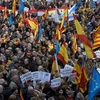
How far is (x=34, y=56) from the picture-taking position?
1155 centimetres

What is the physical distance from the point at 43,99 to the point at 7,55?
4.00 meters

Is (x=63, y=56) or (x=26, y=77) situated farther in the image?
(x=63, y=56)

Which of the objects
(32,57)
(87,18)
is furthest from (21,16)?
(32,57)

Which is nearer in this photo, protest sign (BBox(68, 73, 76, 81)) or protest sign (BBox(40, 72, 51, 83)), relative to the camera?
protest sign (BBox(40, 72, 51, 83))

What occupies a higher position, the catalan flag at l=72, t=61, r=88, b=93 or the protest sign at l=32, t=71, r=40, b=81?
the protest sign at l=32, t=71, r=40, b=81

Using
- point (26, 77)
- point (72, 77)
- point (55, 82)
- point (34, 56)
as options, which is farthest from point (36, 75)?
point (34, 56)

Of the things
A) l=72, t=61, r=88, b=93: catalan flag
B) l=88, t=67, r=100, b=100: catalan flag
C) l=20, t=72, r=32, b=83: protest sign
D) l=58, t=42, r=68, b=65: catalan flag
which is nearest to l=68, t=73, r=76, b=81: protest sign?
l=72, t=61, r=88, b=93: catalan flag

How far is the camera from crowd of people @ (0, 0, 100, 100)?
28.7 ft

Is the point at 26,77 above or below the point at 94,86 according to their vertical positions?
above

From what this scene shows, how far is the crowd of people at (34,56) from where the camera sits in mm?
8734

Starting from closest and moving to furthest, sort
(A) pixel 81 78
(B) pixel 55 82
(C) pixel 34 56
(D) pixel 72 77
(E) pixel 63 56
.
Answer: (B) pixel 55 82 < (A) pixel 81 78 < (D) pixel 72 77 < (E) pixel 63 56 < (C) pixel 34 56

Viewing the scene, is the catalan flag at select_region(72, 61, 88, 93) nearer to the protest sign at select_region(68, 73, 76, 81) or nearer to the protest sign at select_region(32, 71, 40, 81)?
the protest sign at select_region(68, 73, 76, 81)

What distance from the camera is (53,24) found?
16.9 metres

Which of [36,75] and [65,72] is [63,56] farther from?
[36,75]
